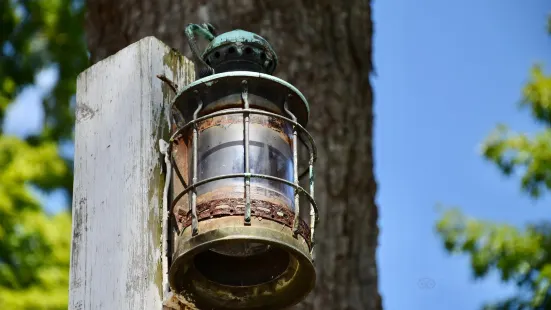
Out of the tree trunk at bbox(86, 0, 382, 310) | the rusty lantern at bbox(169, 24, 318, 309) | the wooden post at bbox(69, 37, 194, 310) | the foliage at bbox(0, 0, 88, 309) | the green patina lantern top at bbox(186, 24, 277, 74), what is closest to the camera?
the rusty lantern at bbox(169, 24, 318, 309)

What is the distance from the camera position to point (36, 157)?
8.15m

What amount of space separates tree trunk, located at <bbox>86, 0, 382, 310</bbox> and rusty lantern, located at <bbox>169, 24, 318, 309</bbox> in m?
0.96

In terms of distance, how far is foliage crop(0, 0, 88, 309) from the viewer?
23.7 feet

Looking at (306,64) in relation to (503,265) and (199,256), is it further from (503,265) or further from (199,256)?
(503,265)

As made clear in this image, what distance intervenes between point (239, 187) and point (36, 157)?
6.23 meters

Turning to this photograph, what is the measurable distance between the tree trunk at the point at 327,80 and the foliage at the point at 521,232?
170 inches

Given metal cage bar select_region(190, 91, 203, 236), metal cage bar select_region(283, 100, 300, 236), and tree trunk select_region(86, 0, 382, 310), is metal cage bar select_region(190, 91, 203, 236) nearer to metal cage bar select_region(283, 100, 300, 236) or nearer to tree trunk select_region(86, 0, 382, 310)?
metal cage bar select_region(283, 100, 300, 236)

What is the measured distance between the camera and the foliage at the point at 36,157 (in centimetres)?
723

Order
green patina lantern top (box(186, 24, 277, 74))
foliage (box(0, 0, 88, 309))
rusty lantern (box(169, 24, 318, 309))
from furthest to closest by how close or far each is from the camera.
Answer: foliage (box(0, 0, 88, 309)) < green patina lantern top (box(186, 24, 277, 74)) < rusty lantern (box(169, 24, 318, 309))

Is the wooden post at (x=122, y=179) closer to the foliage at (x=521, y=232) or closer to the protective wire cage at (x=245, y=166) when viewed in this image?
the protective wire cage at (x=245, y=166)

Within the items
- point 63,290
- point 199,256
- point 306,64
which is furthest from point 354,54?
point 63,290

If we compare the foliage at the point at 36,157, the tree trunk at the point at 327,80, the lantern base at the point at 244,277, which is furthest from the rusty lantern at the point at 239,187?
the foliage at the point at 36,157

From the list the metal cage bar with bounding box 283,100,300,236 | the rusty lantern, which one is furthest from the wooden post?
the metal cage bar with bounding box 283,100,300,236

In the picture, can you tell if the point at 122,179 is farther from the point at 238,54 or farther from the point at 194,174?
the point at 238,54
